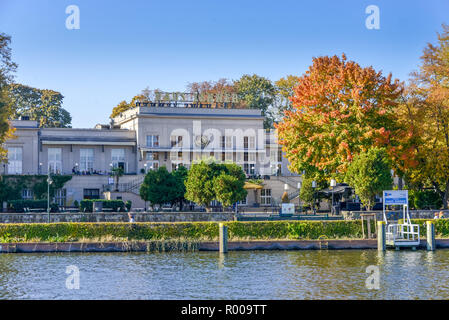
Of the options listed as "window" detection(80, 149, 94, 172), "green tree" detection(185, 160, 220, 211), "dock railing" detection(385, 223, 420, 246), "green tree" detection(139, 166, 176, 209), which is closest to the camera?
"dock railing" detection(385, 223, 420, 246)

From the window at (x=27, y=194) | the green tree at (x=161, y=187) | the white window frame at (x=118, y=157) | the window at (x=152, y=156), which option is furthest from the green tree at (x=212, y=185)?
the white window frame at (x=118, y=157)

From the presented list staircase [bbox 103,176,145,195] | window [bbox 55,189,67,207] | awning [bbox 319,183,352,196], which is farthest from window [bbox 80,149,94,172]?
awning [bbox 319,183,352,196]

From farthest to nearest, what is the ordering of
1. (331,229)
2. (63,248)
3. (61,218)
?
(61,218) < (331,229) < (63,248)

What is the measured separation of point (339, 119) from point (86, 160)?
96.7ft

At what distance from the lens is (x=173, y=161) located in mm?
69250

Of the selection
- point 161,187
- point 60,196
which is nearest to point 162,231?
point 161,187

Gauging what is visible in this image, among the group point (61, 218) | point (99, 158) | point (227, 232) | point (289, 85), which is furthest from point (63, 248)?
point (289, 85)

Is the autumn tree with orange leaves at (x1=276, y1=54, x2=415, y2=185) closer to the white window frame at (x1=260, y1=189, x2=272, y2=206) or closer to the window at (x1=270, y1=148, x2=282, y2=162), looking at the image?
the white window frame at (x1=260, y1=189, x2=272, y2=206)

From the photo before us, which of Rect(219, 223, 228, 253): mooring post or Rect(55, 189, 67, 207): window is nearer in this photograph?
Rect(219, 223, 228, 253): mooring post

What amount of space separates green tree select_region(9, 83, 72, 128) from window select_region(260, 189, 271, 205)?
33274mm

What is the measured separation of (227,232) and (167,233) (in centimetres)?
331

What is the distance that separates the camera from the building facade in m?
65.9

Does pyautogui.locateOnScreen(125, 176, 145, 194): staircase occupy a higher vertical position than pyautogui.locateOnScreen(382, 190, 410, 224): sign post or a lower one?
higher

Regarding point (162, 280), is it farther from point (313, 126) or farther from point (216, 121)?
point (216, 121)
